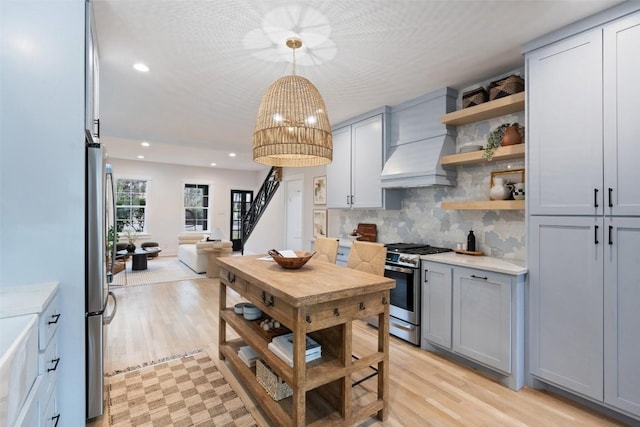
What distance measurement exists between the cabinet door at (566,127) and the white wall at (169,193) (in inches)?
347

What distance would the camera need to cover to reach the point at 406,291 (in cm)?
310

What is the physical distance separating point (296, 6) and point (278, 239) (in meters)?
5.58

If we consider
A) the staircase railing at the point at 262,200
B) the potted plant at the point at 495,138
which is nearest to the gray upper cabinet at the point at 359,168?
the potted plant at the point at 495,138

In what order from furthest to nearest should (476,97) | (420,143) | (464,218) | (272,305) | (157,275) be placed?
1. (157,275)
2. (420,143)
3. (464,218)
4. (476,97)
5. (272,305)

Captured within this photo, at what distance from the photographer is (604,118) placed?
2020 mm

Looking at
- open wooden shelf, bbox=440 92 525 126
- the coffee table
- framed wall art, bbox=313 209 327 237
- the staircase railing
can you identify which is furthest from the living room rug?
open wooden shelf, bbox=440 92 525 126

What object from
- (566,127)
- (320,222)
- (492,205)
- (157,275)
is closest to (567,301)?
(492,205)

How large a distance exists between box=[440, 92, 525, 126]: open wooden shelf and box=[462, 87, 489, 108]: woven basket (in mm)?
94

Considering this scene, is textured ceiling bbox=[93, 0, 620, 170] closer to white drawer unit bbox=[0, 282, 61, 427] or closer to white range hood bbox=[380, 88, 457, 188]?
white range hood bbox=[380, 88, 457, 188]

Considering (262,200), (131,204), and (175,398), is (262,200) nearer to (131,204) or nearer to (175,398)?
(131,204)

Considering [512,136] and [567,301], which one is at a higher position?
[512,136]

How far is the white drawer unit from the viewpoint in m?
1.14

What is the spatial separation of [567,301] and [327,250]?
195 centimetres

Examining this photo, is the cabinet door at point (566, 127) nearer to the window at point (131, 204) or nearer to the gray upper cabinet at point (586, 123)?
the gray upper cabinet at point (586, 123)
